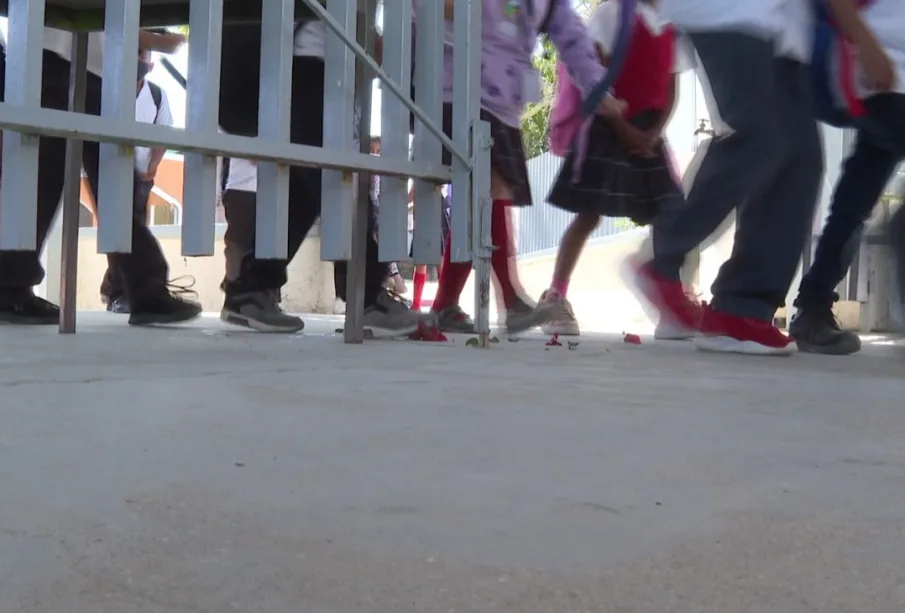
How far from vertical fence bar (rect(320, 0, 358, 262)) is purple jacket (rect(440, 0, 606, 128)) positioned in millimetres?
882

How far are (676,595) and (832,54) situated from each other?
2082mm

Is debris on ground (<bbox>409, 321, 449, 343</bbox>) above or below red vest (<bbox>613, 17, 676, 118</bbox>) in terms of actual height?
below

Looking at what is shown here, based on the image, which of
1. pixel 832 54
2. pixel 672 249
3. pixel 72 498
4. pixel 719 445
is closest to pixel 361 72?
pixel 672 249

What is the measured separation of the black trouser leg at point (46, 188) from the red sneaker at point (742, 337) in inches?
70.5

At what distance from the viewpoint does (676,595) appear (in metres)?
0.56

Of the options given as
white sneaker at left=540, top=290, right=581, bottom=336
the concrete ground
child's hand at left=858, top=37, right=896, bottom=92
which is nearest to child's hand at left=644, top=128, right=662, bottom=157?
white sneaker at left=540, top=290, right=581, bottom=336

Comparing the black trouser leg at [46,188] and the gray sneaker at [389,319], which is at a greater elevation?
the black trouser leg at [46,188]

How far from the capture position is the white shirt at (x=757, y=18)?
7.00 ft

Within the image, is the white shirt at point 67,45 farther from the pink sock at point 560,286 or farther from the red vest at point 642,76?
the red vest at point 642,76

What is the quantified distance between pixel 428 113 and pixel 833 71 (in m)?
1.02

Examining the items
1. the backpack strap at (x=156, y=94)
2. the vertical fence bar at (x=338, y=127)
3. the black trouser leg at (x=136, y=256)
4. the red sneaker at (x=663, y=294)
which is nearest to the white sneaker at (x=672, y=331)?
the red sneaker at (x=663, y=294)

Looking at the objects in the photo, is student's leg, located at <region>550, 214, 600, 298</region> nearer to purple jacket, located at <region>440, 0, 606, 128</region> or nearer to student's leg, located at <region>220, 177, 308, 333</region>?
purple jacket, located at <region>440, 0, 606, 128</region>

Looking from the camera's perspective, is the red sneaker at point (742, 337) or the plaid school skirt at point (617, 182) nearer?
the red sneaker at point (742, 337)

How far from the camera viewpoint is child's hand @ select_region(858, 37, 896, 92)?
7.06ft
